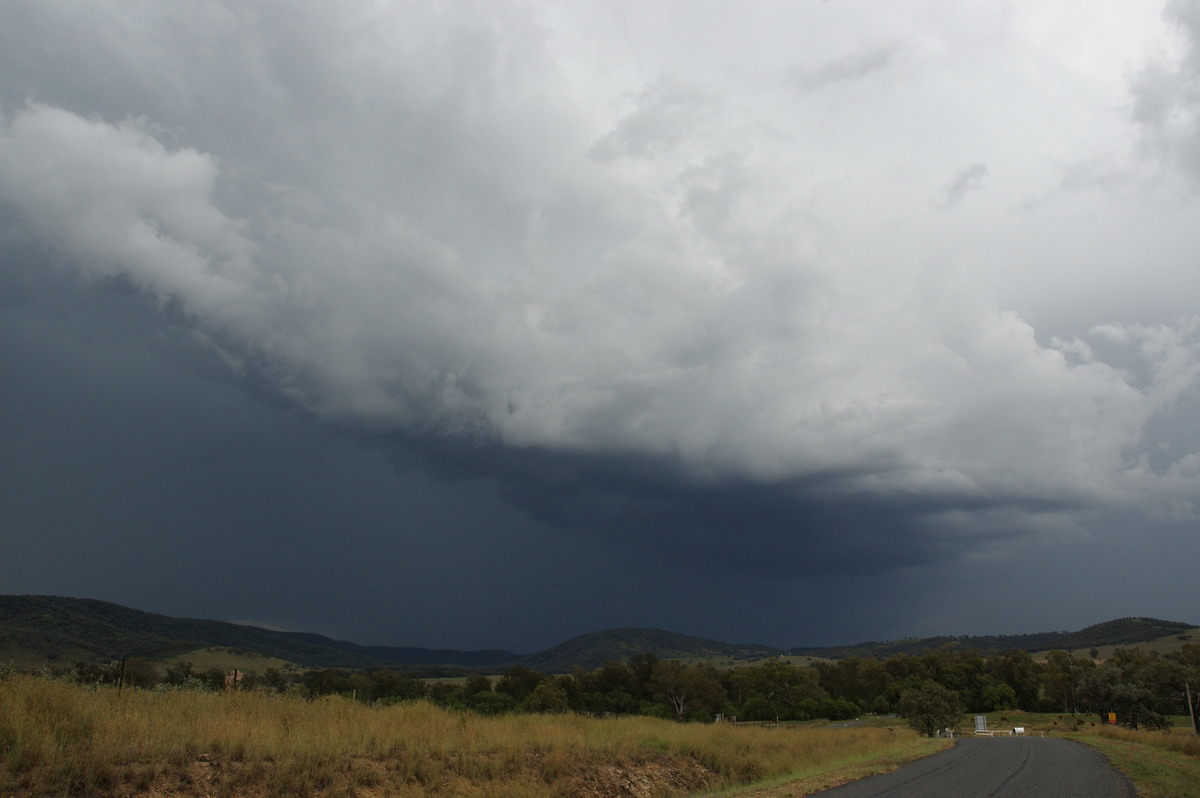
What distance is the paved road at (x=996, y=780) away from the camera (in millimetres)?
16547

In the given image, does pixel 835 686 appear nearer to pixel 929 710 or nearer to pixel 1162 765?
pixel 929 710

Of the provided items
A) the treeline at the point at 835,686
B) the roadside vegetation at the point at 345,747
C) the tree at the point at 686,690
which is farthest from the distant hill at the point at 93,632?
the tree at the point at 686,690

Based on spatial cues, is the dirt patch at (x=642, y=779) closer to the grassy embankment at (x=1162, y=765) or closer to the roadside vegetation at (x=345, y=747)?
the roadside vegetation at (x=345, y=747)

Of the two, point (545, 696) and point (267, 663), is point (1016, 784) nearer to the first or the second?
point (545, 696)

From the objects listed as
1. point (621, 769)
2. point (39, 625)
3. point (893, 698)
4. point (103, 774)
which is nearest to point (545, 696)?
point (621, 769)

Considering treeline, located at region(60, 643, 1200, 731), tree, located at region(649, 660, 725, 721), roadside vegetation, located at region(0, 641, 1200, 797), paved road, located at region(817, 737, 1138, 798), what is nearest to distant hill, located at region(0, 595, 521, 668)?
treeline, located at region(60, 643, 1200, 731)

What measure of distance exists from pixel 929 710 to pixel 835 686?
8223cm

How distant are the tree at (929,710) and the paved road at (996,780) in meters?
42.6

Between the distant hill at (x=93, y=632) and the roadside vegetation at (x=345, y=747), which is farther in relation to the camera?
the distant hill at (x=93, y=632)

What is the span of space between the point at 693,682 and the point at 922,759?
83045mm

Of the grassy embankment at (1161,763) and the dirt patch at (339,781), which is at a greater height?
the dirt patch at (339,781)

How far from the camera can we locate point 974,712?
124 m

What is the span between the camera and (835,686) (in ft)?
467

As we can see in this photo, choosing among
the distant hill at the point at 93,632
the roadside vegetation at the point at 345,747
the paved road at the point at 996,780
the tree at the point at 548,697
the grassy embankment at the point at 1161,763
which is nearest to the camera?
the roadside vegetation at the point at 345,747
